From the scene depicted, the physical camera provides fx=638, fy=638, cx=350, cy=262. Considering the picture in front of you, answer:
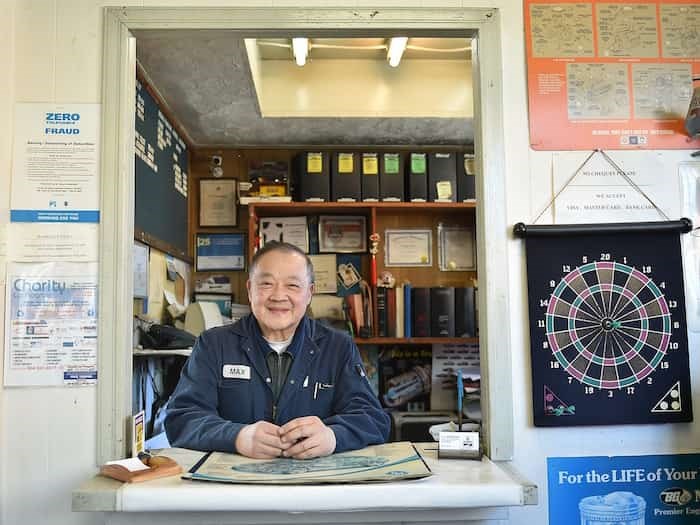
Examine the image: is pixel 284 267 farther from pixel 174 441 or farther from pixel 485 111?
pixel 485 111

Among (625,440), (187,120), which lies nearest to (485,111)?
(625,440)

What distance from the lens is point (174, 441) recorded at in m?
1.76

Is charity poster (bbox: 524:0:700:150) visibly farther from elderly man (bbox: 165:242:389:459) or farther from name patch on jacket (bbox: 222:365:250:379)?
name patch on jacket (bbox: 222:365:250:379)

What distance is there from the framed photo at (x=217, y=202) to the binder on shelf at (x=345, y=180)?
2.22ft

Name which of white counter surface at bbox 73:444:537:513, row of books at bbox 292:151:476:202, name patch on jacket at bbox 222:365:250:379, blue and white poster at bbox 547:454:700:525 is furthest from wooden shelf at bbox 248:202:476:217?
white counter surface at bbox 73:444:537:513

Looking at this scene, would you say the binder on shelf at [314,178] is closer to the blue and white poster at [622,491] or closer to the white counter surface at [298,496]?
the blue and white poster at [622,491]

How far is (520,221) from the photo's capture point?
1.69 meters

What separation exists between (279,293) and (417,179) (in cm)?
221

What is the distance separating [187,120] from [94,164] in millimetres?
2008

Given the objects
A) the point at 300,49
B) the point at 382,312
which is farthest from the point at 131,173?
the point at 382,312

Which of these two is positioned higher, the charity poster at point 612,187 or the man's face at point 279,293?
the charity poster at point 612,187

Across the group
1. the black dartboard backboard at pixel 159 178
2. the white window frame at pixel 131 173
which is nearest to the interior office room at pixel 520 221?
the white window frame at pixel 131 173

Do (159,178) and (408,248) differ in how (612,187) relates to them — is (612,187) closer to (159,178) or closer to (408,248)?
(159,178)

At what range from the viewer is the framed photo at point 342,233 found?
13.7 feet
